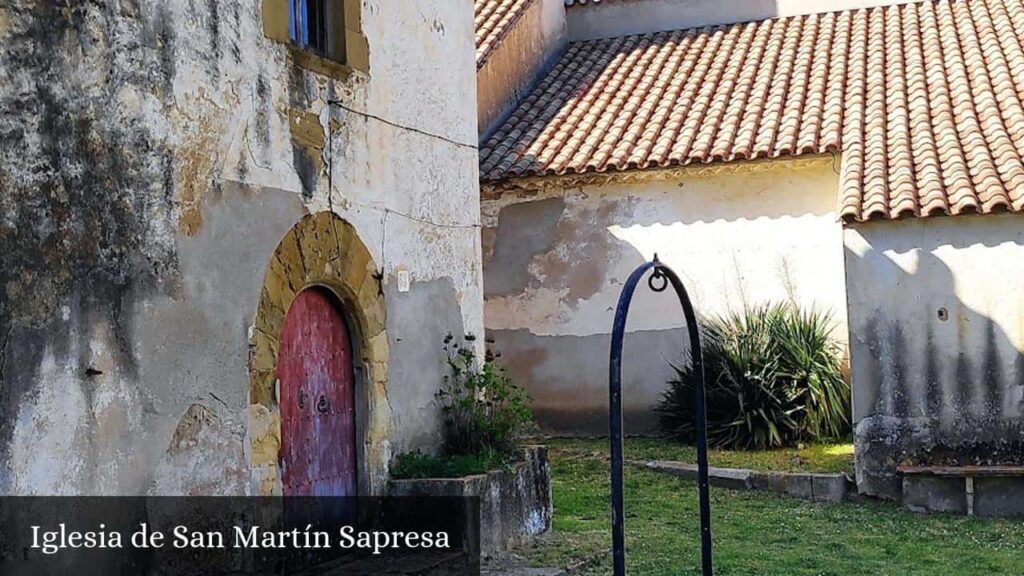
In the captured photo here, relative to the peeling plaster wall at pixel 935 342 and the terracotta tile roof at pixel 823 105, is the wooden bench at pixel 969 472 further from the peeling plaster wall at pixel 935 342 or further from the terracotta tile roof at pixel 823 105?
the terracotta tile roof at pixel 823 105

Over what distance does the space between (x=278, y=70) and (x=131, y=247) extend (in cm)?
178

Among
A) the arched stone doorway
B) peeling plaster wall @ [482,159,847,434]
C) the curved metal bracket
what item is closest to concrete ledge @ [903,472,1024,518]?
peeling plaster wall @ [482,159,847,434]

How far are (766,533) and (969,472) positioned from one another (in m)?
2.26

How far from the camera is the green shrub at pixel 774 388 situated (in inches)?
513

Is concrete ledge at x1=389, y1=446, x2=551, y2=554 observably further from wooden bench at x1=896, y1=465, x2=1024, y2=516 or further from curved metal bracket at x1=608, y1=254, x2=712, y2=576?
wooden bench at x1=896, y1=465, x2=1024, y2=516

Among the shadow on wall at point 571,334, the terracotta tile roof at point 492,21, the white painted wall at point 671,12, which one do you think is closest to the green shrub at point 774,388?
the shadow on wall at point 571,334

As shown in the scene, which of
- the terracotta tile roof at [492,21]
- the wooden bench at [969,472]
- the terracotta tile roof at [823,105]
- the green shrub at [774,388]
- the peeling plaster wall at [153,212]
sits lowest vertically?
the wooden bench at [969,472]

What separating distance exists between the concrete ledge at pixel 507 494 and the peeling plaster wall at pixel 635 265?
5.58 meters

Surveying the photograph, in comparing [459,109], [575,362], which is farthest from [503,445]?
[575,362]

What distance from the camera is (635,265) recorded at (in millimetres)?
15047

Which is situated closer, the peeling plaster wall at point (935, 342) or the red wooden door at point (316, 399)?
the red wooden door at point (316, 399)

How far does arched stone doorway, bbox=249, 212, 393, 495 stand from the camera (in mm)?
6984

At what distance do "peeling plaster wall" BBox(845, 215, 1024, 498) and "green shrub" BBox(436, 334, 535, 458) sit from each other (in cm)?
383

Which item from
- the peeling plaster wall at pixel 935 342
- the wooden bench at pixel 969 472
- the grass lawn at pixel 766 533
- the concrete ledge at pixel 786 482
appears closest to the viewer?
the grass lawn at pixel 766 533
